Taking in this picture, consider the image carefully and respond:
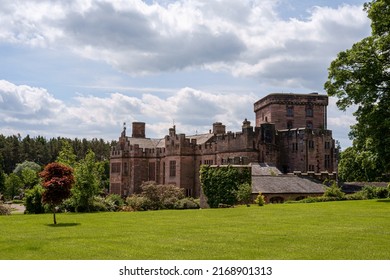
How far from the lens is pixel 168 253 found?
17.8 m

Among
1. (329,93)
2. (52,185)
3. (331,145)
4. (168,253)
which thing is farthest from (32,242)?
(331,145)

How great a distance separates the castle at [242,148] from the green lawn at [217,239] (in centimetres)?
3142

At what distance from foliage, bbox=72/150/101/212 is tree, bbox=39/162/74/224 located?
43.1 feet

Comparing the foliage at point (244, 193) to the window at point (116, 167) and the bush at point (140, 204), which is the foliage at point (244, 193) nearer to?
the bush at point (140, 204)

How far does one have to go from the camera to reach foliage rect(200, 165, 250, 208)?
48.1 meters

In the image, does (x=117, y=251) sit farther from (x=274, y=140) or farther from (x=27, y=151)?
(x=27, y=151)

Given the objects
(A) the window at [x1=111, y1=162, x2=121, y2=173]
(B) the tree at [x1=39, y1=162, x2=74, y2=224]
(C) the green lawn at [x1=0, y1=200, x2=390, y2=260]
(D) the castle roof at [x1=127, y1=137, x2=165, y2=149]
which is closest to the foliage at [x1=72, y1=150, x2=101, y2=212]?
(B) the tree at [x1=39, y1=162, x2=74, y2=224]

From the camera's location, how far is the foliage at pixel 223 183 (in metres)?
48.1

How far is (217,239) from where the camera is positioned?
830 inches

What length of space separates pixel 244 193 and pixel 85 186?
14.3m

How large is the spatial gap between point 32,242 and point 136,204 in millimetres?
27809

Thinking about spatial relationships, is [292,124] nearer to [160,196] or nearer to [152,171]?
[152,171]

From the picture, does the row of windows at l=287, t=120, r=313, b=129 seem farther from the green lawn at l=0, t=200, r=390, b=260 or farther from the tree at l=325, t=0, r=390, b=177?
the green lawn at l=0, t=200, r=390, b=260

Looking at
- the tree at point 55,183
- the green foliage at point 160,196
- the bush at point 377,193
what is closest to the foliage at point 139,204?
the green foliage at point 160,196
